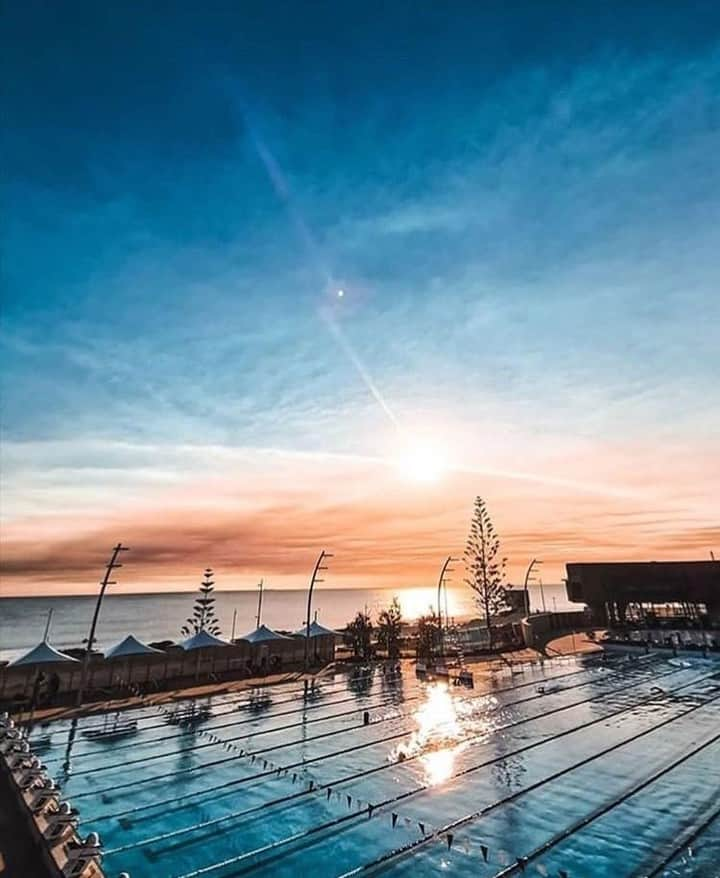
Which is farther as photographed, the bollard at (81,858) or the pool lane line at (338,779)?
the pool lane line at (338,779)

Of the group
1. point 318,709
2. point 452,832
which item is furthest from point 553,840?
point 318,709

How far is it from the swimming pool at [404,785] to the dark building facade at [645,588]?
82.0ft

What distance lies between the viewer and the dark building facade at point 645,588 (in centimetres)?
4362

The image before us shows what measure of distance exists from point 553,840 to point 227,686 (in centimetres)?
1901

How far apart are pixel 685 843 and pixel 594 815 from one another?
6.01ft

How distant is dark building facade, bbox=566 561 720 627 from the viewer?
143 ft

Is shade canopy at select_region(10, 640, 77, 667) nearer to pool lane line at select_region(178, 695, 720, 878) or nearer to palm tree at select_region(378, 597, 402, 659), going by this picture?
pool lane line at select_region(178, 695, 720, 878)

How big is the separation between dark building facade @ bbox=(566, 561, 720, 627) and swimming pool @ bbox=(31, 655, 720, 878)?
24999 mm

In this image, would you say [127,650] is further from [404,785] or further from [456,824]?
[456,824]

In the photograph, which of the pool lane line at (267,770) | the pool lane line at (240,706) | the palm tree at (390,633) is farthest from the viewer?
the palm tree at (390,633)

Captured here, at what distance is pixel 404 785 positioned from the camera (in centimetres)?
1294

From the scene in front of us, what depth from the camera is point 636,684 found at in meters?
25.6

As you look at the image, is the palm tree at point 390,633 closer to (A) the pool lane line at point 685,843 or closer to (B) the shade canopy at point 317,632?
(B) the shade canopy at point 317,632

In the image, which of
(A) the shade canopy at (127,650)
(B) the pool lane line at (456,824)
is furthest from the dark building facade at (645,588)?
(A) the shade canopy at (127,650)
